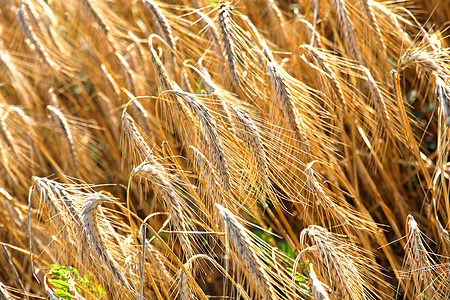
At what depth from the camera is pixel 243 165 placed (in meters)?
1.06

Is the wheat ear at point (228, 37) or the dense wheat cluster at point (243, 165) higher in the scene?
the wheat ear at point (228, 37)

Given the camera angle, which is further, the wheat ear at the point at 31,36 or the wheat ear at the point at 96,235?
the wheat ear at the point at 31,36

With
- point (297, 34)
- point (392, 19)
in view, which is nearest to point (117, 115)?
point (297, 34)

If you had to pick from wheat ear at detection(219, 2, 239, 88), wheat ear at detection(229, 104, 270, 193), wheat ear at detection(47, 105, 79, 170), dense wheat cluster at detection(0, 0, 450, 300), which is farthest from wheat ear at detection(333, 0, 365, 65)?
wheat ear at detection(47, 105, 79, 170)

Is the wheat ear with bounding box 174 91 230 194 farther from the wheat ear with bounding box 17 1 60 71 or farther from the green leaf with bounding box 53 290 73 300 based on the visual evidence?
the wheat ear with bounding box 17 1 60 71

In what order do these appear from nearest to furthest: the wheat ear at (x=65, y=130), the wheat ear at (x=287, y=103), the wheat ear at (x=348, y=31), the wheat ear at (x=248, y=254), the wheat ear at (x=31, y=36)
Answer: the wheat ear at (x=248, y=254) < the wheat ear at (x=287, y=103) < the wheat ear at (x=348, y=31) < the wheat ear at (x=65, y=130) < the wheat ear at (x=31, y=36)

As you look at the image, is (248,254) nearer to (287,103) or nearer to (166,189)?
(166,189)

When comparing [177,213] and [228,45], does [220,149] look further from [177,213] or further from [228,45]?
[228,45]

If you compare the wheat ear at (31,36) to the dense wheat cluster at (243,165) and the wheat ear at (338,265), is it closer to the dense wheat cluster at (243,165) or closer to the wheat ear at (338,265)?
the dense wheat cluster at (243,165)

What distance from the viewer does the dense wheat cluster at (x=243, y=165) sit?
101cm

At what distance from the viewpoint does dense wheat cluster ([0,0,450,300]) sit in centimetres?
101

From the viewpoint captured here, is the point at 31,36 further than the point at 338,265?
Yes

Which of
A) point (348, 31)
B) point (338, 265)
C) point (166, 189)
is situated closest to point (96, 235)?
point (166, 189)

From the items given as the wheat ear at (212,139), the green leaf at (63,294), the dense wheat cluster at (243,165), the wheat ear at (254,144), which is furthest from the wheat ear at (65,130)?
the wheat ear at (254,144)
